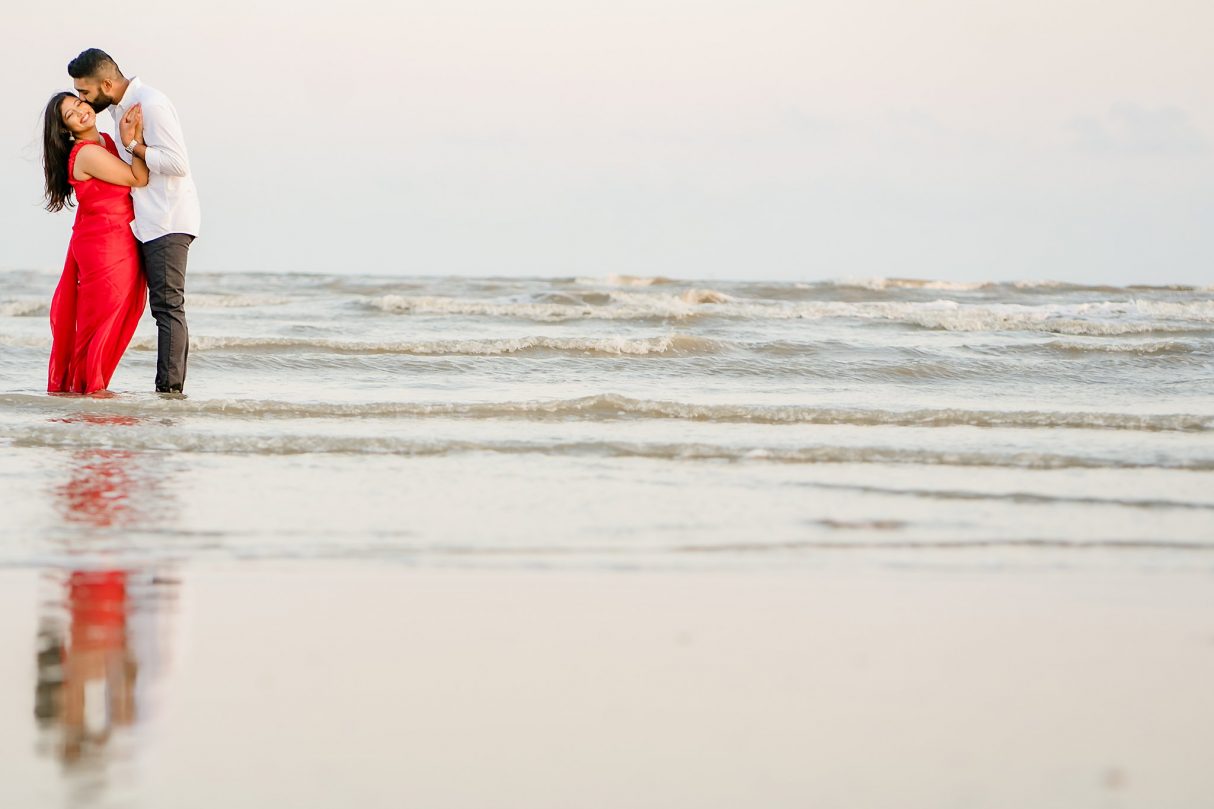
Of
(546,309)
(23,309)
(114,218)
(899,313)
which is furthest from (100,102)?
(899,313)

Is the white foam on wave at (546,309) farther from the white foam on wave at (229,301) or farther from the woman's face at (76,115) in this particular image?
the woman's face at (76,115)

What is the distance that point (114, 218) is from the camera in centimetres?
653

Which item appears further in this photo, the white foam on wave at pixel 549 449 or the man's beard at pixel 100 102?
the man's beard at pixel 100 102

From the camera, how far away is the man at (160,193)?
6297 millimetres

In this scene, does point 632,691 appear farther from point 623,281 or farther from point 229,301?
point 623,281

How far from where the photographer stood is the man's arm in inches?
247

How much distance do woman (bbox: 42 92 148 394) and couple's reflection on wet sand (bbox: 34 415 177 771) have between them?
2.63 meters

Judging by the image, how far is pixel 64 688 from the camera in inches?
91.5

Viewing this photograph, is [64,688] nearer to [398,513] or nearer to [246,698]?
[246,698]

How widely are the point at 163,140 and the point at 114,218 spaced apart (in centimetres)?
51

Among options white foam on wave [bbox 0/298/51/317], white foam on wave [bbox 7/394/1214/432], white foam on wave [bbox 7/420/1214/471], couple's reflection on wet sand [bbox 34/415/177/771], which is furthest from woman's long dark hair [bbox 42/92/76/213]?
white foam on wave [bbox 0/298/51/317]

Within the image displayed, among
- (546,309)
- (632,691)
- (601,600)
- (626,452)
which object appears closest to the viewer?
(632,691)

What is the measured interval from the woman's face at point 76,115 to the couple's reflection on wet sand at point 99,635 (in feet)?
9.29

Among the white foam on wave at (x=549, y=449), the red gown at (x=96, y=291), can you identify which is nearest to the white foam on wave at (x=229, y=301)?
the red gown at (x=96, y=291)
